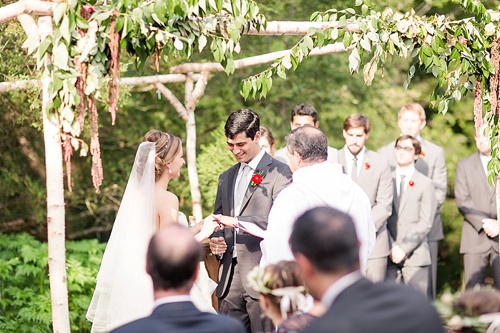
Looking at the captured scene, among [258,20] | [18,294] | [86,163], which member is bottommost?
[18,294]

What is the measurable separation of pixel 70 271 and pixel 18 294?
651 mm

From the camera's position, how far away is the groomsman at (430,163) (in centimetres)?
1027

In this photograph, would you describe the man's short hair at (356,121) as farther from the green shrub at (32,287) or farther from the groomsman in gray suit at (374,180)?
the green shrub at (32,287)

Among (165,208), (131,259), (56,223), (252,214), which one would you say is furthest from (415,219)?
(56,223)

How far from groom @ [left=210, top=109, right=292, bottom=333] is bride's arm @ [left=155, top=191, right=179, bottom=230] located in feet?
1.43

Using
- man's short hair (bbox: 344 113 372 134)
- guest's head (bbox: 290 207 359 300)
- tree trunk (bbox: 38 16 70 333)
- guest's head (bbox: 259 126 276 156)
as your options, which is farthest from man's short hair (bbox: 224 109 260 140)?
guest's head (bbox: 290 207 359 300)

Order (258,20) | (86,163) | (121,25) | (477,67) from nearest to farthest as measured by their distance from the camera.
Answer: (121,25)
(258,20)
(477,67)
(86,163)

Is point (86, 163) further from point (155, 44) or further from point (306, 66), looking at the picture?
point (155, 44)

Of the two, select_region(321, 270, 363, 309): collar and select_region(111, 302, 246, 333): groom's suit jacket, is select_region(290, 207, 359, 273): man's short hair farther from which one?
select_region(111, 302, 246, 333): groom's suit jacket

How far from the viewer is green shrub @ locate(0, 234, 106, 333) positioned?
29.9 feet

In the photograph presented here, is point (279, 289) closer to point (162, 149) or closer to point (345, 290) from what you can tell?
point (345, 290)

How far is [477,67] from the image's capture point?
7258mm

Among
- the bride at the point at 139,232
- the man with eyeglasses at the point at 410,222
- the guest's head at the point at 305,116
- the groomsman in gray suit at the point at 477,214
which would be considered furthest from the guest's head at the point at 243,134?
the groomsman in gray suit at the point at 477,214

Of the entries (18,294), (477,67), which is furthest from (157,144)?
(18,294)
